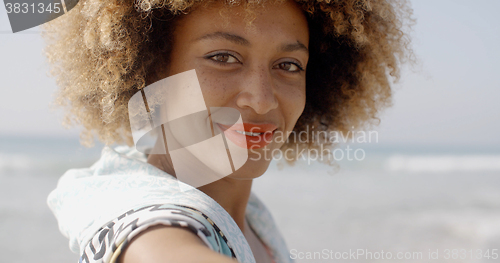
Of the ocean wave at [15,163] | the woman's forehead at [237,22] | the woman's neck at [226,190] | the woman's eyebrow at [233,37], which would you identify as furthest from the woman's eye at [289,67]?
the ocean wave at [15,163]

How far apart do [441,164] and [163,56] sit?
55.0 ft

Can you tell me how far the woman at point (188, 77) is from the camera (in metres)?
1.08

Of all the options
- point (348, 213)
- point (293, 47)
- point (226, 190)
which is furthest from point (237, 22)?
point (348, 213)

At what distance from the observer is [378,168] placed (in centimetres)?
1401

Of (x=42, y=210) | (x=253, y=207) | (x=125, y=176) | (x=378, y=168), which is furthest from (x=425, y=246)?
(x=378, y=168)

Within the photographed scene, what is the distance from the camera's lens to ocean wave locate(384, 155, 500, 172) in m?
14.5

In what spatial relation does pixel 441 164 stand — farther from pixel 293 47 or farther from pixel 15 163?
pixel 15 163

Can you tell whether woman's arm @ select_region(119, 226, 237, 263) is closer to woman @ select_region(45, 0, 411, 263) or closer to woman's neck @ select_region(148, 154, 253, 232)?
woman @ select_region(45, 0, 411, 263)

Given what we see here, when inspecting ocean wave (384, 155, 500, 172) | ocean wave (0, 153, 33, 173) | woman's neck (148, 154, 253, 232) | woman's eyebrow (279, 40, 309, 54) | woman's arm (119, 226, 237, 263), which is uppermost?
ocean wave (384, 155, 500, 172)

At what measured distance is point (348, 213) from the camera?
662cm

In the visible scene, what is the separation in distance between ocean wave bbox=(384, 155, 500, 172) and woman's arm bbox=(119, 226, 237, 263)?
47.6ft

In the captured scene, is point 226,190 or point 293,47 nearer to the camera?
point 293,47

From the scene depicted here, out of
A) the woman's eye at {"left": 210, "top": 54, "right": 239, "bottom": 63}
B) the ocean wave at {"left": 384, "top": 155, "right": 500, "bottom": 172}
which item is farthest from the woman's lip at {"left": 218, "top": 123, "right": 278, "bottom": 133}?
the ocean wave at {"left": 384, "top": 155, "right": 500, "bottom": 172}

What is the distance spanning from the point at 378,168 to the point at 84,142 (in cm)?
1353
